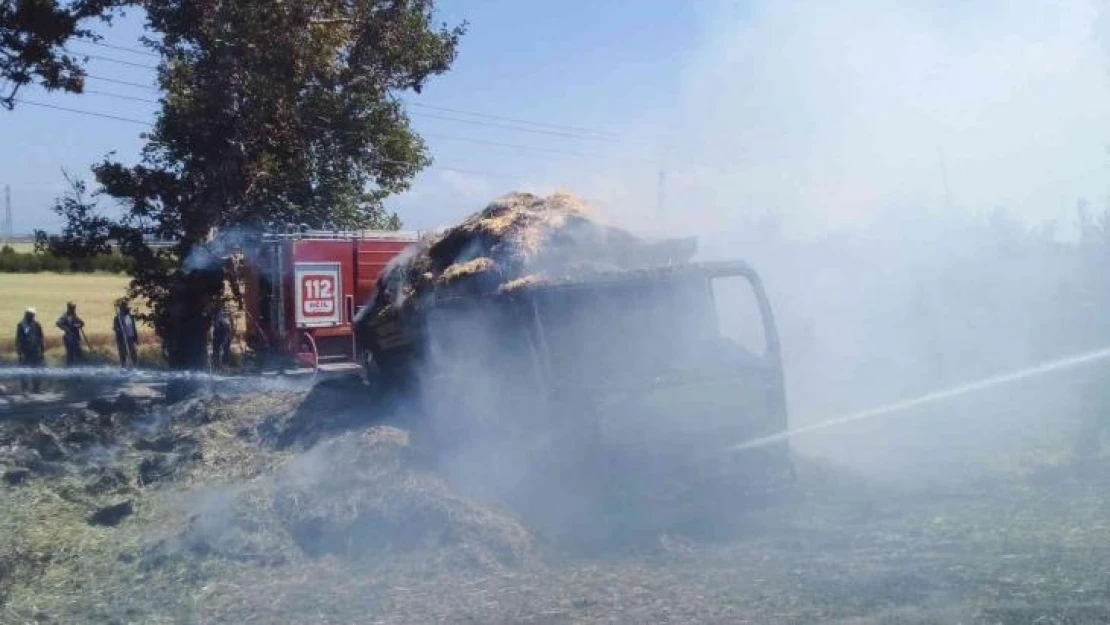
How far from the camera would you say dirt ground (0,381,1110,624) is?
6008 millimetres

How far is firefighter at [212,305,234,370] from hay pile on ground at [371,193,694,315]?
1227cm

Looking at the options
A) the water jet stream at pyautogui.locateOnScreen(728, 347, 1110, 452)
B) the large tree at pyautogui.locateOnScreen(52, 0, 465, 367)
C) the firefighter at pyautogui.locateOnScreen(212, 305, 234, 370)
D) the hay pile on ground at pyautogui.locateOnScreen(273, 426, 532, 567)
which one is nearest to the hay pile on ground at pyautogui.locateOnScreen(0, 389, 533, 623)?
the hay pile on ground at pyautogui.locateOnScreen(273, 426, 532, 567)

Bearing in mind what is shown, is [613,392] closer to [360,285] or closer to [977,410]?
[977,410]

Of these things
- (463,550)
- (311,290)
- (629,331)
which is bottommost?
(463,550)

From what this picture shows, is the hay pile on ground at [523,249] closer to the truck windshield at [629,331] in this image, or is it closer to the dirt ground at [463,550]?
the truck windshield at [629,331]

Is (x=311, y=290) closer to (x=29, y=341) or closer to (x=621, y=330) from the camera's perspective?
(x=29, y=341)

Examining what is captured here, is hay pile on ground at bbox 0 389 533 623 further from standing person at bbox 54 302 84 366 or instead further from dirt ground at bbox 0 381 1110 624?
standing person at bbox 54 302 84 366

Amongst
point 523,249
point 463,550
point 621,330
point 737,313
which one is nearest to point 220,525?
point 463,550

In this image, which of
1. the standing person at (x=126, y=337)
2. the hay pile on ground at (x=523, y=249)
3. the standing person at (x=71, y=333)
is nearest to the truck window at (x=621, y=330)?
the hay pile on ground at (x=523, y=249)

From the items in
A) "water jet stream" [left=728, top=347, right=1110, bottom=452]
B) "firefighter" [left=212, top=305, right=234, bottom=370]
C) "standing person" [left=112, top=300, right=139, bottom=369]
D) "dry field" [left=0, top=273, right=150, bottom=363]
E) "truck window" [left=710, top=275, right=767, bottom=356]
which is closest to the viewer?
"truck window" [left=710, top=275, right=767, bottom=356]

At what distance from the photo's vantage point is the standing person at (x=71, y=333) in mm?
21891

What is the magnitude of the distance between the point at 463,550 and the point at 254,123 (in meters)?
12.4

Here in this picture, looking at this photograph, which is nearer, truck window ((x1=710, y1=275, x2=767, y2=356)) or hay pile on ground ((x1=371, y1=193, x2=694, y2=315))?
hay pile on ground ((x1=371, y1=193, x2=694, y2=315))

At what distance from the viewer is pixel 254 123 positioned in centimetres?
1770
